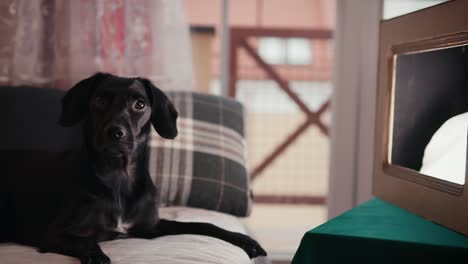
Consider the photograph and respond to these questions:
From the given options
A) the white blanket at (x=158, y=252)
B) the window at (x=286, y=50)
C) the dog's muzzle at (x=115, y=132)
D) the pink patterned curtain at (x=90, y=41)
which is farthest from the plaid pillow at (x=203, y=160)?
the window at (x=286, y=50)

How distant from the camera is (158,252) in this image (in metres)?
1.42

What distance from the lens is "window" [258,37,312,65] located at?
3999 millimetres

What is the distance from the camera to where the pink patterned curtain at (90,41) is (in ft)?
7.47

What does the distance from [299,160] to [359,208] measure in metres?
2.76

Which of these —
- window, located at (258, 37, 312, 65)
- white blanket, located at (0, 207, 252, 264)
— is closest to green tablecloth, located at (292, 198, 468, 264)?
white blanket, located at (0, 207, 252, 264)

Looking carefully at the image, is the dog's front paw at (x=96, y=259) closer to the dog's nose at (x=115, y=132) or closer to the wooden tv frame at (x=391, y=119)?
the dog's nose at (x=115, y=132)

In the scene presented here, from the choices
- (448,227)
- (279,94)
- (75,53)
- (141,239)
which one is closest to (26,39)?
(75,53)

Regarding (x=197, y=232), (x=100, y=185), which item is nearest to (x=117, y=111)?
(x=100, y=185)

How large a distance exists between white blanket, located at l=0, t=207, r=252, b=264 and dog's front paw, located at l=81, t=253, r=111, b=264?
0.07ft

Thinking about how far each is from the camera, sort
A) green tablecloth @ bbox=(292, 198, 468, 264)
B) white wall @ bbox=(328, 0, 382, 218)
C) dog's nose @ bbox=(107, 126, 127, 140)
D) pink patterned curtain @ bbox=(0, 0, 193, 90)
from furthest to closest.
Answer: white wall @ bbox=(328, 0, 382, 218) → pink patterned curtain @ bbox=(0, 0, 193, 90) → dog's nose @ bbox=(107, 126, 127, 140) → green tablecloth @ bbox=(292, 198, 468, 264)

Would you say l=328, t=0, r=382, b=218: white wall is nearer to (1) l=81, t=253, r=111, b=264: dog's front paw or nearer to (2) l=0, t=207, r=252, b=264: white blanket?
(2) l=0, t=207, r=252, b=264: white blanket

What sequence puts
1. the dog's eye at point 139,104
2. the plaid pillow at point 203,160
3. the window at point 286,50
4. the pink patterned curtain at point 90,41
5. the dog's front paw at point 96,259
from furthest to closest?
the window at point 286,50 < the pink patterned curtain at point 90,41 < the plaid pillow at point 203,160 < the dog's eye at point 139,104 < the dog's front paw at point 96,259

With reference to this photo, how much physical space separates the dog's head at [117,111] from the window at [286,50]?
2.33 metres

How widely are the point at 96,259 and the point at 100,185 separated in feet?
0.95
